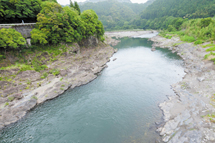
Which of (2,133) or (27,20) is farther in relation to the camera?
(27,20)

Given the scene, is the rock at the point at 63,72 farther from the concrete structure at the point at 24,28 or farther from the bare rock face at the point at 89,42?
the bare rock face at the point at 89,42

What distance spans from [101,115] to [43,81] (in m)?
17.4

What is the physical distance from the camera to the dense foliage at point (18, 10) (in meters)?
32.0

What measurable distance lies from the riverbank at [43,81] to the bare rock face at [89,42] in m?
6.64

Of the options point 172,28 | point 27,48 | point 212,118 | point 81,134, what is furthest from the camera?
point 172,28

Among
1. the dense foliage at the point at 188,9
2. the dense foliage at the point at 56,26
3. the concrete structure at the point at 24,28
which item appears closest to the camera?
the concrete structure at the point at 24,28

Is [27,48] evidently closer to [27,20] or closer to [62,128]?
[27,20]

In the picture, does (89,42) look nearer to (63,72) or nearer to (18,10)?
(63,72)

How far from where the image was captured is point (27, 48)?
34.1 m

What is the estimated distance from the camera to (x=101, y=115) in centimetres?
1986

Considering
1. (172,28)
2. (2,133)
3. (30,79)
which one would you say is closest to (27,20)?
(30,79)

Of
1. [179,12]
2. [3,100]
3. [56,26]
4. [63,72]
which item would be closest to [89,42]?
[56,26]

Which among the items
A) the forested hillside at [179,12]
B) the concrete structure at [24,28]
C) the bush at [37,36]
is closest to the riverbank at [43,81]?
the bush at [37,36]

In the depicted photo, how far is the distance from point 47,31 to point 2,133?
28567 millimetres
